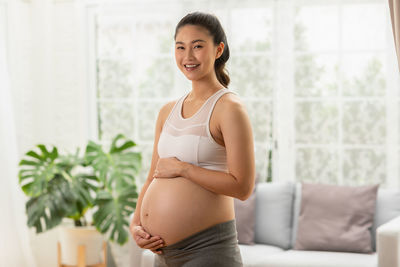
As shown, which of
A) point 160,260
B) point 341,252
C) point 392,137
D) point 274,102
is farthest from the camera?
point 274,102

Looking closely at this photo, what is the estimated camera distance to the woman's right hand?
147cm

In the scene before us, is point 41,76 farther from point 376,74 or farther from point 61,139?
point 376,74

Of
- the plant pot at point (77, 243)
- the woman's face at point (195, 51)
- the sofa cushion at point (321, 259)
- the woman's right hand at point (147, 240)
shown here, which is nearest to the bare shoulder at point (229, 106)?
the woman's face at point (195, 51)

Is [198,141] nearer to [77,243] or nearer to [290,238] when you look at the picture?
[290,238]

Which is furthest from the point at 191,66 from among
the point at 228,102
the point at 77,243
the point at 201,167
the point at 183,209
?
the point at 77,243

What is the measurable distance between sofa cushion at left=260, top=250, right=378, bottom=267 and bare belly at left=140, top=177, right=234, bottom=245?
1734 mm

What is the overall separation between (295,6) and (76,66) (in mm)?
1783

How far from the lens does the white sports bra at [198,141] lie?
141 cm

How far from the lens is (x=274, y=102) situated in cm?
388

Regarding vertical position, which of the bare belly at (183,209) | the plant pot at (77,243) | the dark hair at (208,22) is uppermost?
the dark hair at (208,22)

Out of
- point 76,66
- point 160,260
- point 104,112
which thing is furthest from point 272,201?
point 160,260

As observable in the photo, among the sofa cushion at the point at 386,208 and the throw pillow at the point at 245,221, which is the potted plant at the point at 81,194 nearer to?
the throw pillow at the point at 245,221

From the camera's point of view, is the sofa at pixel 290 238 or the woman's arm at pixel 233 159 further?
the sofa at pixel 290 238

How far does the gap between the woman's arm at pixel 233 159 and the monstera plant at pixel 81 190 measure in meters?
2.34
